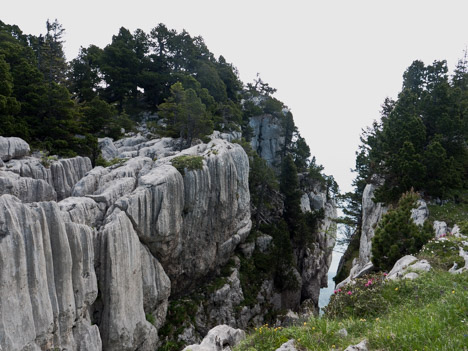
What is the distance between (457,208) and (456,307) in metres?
19.2

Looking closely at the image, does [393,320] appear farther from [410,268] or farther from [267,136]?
[267,136]

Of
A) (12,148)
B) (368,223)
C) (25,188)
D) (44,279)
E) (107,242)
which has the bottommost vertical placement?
(368,223)

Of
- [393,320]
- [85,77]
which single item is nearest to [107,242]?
[393,320]

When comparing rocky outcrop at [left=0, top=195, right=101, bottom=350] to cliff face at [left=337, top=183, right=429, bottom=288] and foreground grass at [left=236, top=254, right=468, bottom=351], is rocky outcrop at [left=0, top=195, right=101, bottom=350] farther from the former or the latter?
cliff face at [left=337, top=183, right=429, bottom=288]

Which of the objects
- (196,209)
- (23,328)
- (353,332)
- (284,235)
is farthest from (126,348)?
(284,235)

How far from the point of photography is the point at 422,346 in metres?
5.97

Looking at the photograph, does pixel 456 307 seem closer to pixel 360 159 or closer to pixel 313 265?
pixel 360 159

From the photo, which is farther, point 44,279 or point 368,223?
point 368,223

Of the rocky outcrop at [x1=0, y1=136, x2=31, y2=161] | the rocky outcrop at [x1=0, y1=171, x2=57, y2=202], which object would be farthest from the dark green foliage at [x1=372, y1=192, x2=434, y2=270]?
the rocky outcrop at [x1=0, y1=136, x2=31, y2=161]

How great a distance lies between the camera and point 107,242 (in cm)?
1886

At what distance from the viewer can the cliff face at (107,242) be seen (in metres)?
13.8

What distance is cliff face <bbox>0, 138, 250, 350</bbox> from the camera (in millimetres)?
13812

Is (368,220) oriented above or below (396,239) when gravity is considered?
below

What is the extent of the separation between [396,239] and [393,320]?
10308mm
